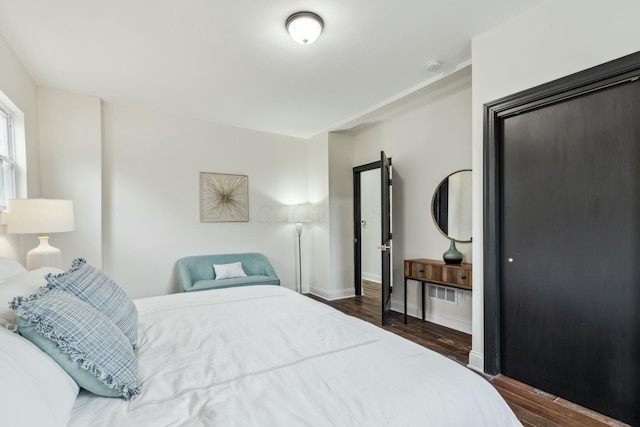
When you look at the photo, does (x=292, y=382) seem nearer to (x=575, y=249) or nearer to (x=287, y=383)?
(x=287, y=383)

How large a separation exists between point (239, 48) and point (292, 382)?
8.23ft

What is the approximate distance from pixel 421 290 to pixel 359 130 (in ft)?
8.39

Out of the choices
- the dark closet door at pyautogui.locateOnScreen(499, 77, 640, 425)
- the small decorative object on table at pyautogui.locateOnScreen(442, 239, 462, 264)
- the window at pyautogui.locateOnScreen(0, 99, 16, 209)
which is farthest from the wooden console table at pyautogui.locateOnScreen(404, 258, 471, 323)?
the window at pyautogui.locateOnScreen(0, 99, 16, 209)

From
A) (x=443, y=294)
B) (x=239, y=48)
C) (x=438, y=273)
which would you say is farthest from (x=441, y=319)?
(x=239, y=48)

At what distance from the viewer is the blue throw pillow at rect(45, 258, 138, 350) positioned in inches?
49.6

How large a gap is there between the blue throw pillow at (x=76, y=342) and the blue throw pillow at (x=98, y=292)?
7.5 inches

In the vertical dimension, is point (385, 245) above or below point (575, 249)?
below

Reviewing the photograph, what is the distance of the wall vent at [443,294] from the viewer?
3.46 meters

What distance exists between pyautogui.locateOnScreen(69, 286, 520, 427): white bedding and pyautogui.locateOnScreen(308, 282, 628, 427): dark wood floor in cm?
113

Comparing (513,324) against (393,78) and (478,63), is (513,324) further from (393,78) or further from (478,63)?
(393,78)

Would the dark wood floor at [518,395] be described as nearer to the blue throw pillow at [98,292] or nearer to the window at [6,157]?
the blue throw pillow at [98,292]

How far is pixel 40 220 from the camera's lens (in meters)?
2.33

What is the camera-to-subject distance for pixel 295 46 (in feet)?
8.27

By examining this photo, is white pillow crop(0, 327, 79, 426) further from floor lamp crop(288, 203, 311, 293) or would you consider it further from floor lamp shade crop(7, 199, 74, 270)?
floor lamp crop(288, 203, 311, 293)
